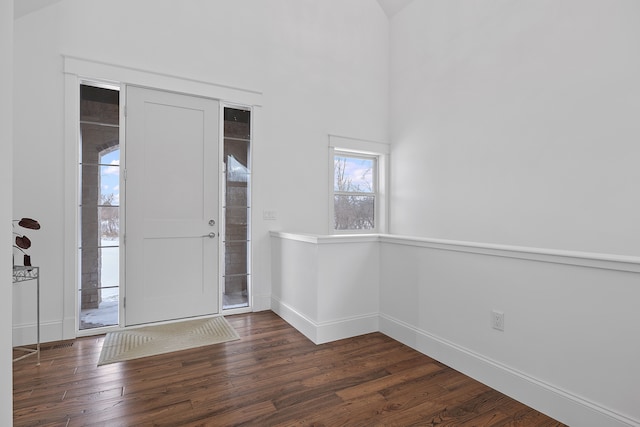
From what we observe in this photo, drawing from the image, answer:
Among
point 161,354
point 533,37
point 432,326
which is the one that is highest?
point 533,37

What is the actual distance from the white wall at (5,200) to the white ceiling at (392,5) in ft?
14.0

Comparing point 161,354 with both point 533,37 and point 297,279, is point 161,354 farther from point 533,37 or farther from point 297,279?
point 533,37

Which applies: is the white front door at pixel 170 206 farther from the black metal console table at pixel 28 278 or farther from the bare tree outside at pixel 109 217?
the black metal console table at pixel 28 278


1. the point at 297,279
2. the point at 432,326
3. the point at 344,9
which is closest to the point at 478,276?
the point at 432,326

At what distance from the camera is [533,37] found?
2.89 m

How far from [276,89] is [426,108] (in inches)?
71.0

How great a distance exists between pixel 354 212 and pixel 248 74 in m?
2.12

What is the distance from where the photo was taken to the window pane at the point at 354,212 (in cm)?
424

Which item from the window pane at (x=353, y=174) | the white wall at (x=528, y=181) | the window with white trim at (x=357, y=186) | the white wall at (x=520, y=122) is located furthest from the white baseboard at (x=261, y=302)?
Answer: the white wall at (x=520, y=122)

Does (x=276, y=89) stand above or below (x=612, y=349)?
above

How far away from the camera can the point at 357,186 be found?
443 centimetres

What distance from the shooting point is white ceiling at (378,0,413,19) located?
425cm

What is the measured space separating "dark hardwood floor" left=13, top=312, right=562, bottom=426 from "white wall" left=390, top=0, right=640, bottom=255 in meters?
1.59

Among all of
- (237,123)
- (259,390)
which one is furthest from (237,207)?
(259,390)
